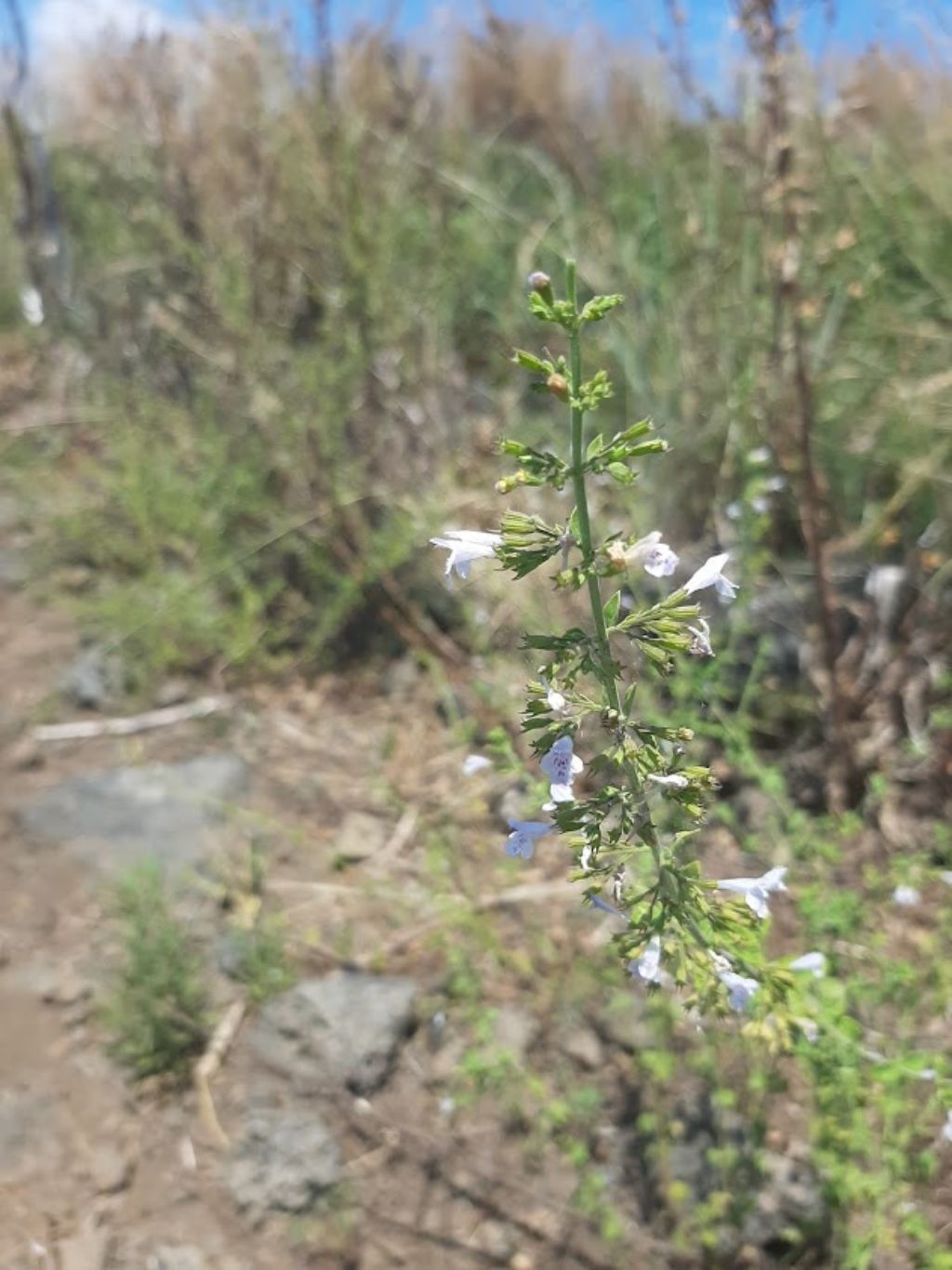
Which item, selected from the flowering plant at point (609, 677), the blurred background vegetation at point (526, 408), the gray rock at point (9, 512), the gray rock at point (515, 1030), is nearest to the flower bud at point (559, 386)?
the flowering plant at point (609, 677)

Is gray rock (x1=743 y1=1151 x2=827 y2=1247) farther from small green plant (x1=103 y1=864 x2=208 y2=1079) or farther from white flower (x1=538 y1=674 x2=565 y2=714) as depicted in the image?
white flower (x1=538 y1=674 x2=565 y2=714)

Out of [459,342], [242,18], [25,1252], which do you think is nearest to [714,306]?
[459,342]

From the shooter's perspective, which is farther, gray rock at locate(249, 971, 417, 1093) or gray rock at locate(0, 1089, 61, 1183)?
gray rock at locate(249, 971, 417, 1093)

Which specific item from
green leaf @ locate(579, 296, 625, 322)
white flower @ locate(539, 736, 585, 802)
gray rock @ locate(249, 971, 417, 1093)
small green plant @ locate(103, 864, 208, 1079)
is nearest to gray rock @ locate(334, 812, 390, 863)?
gray rock @ locate(249, 971, 417, 1093)

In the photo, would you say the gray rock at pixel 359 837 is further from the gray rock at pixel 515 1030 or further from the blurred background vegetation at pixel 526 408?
the gray rock at pixel 515 1030

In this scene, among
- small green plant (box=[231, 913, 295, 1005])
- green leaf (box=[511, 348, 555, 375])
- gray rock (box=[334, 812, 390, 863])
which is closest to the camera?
green leaf (box=[511, 348, 555, 375])

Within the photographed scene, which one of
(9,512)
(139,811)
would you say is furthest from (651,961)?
(9,512)
